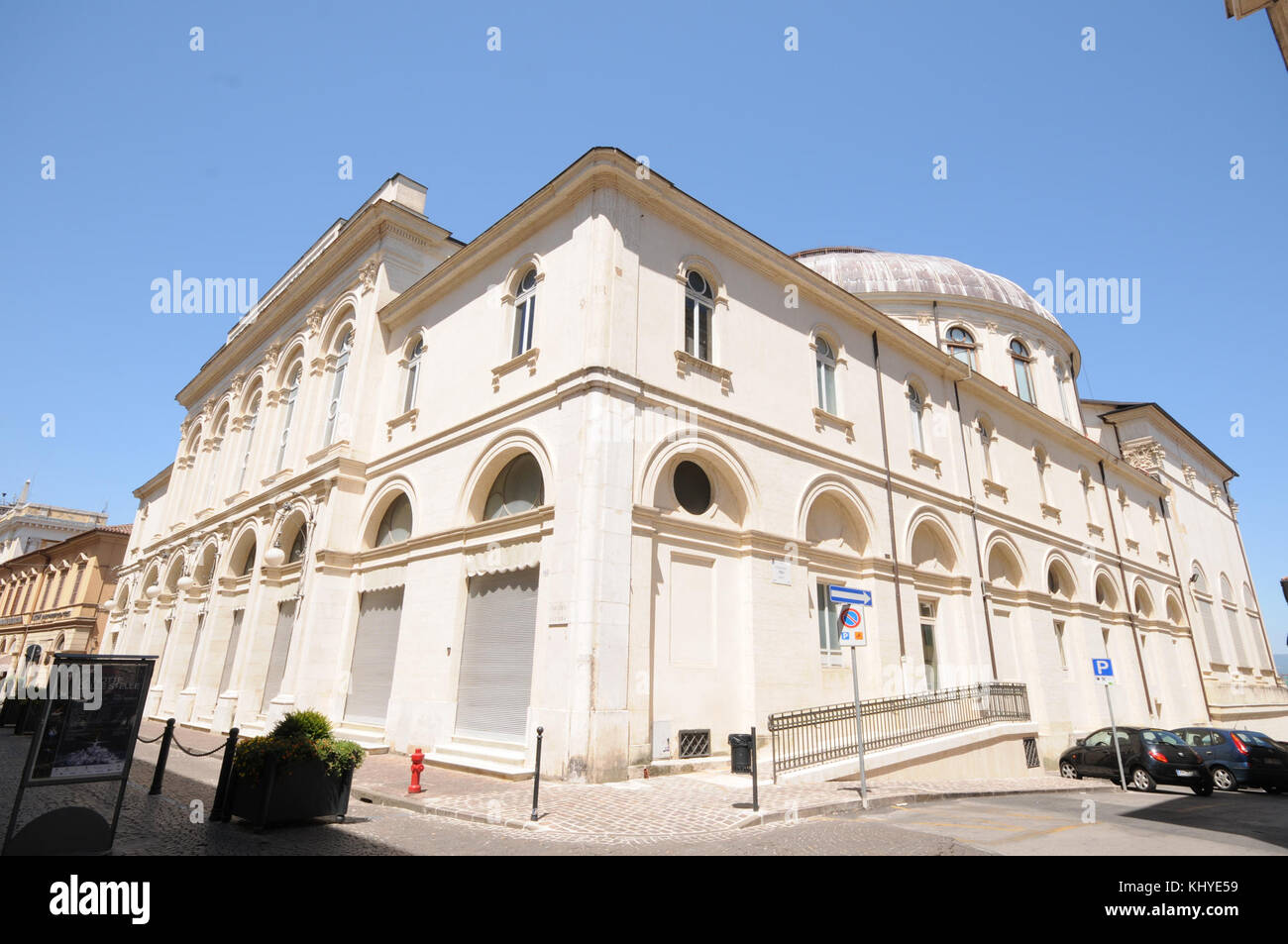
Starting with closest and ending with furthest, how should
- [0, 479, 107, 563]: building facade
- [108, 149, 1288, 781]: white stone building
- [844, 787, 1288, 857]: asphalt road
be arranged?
[844, 787, 1288, 857]: asphalt road
[108, 149, 1288, 781]: white stone building
[0, 479, 107, 563]: building facade

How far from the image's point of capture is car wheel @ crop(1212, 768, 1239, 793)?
1509 cm

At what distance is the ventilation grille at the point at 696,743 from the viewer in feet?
38.3

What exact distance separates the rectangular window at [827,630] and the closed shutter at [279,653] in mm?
12516

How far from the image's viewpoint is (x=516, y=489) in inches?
546

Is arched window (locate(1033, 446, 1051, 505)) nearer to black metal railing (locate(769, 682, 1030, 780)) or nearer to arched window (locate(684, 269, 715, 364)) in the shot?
black metal railing (locate(769, 682, 1030, 780))

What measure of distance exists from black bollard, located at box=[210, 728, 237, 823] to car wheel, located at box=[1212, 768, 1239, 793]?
1897cm

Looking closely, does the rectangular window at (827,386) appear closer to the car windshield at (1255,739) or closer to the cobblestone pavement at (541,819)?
the cobblestone pavement at (541,819)

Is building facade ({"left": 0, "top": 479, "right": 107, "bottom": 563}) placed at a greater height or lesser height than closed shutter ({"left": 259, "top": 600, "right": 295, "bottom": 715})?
greater

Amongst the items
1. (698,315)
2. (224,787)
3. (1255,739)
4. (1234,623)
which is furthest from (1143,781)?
(1234,623)

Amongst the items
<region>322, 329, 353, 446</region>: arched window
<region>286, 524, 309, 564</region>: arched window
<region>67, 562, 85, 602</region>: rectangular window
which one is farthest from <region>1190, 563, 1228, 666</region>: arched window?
<region>67, 562, 85, 602</region>: rectangular window

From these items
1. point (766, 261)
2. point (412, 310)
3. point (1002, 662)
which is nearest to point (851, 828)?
point (766, 261)

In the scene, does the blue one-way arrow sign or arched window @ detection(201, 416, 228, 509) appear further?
arched window @ detection(201, 416, 228, 509)

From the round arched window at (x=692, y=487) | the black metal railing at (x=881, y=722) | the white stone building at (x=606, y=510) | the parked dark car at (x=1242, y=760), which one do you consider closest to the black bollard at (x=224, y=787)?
the white stone building at (x=606, y=510)
